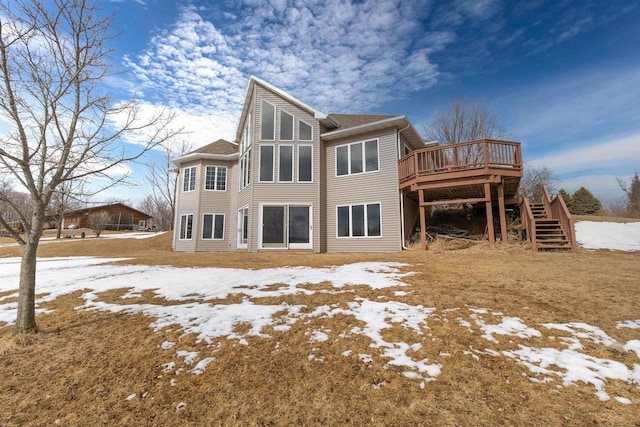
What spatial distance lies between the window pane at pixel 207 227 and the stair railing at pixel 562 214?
16.5 meters

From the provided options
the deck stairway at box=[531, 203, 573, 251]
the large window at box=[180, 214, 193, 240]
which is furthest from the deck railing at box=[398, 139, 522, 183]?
the large window at box=[180, 214, 193, 240]

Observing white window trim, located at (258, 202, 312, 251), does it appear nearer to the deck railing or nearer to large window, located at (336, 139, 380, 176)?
large window, located at (336, 139, 380, 176)

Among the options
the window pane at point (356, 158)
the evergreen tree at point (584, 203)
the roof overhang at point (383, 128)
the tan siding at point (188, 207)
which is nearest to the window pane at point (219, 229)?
the tan siding at point (188, 207)

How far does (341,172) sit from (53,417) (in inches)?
480

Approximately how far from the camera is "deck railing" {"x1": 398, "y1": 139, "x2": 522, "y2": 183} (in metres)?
9.66

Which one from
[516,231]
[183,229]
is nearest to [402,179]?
[516,231]

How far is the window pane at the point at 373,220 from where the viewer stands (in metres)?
12.0

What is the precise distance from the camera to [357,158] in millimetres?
12984

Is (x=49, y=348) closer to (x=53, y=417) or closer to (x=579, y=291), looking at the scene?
(x=53, y=417)

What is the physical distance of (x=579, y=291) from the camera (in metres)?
4.37

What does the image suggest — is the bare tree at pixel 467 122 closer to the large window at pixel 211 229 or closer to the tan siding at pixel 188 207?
the large window at pixel 211 229

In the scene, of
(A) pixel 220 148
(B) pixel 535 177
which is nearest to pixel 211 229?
(A) pixel 220 148

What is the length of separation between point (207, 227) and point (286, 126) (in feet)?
25.8

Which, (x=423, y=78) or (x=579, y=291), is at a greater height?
(x=423, y=78)
